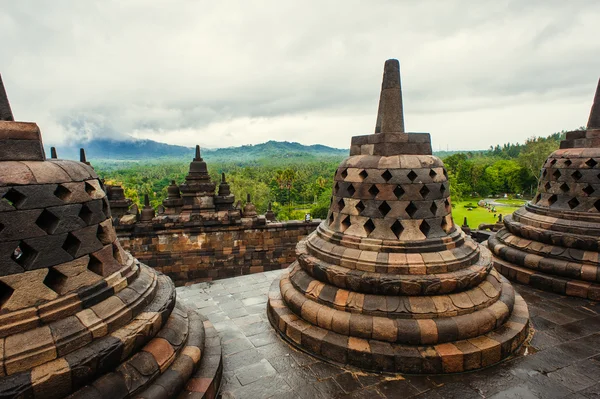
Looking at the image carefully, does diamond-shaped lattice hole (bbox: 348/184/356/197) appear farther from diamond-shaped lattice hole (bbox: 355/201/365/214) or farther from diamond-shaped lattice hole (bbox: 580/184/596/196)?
diamond-shaped lattice hole (bbox: 580/184/596/196)

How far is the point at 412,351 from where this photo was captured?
12.9 feet

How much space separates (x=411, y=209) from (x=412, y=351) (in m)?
1.95

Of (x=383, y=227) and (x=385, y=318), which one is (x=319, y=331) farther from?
(x=383, y=227)

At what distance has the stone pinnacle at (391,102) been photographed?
5.05 meters

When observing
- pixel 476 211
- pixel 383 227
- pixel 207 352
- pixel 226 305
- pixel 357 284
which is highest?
pixel 383 227

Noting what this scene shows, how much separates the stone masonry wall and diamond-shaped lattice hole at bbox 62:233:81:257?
7173 mm

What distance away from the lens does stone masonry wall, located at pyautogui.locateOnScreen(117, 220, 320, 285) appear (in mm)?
10016

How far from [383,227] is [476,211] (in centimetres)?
4585

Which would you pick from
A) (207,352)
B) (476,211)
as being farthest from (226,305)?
(476,211)

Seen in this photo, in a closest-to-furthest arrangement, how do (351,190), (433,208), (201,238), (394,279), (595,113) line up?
(394,279) → (433,208) → (351,190) → (595,113) → (201,238)

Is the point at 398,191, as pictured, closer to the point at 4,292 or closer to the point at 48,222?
the point at 48,222

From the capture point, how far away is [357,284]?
14.6ft

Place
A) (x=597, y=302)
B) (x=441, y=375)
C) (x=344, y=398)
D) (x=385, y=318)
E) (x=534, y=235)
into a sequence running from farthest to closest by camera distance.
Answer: (x=534, y=235)
(x=597, y=302)
(x=385, y=318)
(x=441, y=375)
(x=344, y=398)

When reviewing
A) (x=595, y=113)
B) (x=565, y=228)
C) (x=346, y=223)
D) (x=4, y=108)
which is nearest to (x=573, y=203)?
(x=565, y=228)
